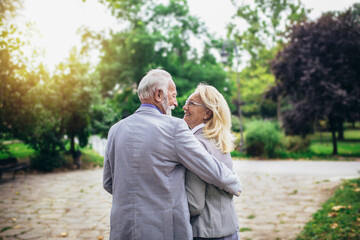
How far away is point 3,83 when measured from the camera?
27.9 feet

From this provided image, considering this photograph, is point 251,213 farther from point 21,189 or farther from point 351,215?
point 21,189

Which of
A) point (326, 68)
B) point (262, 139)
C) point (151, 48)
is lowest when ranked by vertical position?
point (262, 139)

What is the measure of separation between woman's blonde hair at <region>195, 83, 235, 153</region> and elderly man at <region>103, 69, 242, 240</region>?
240 mm

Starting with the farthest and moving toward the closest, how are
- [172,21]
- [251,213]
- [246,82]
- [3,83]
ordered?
[172,21] < [246,82] < [3,83] < [251,213]

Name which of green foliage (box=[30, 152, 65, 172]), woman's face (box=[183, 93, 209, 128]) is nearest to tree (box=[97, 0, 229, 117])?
green foliage (box=[30, 152, 65, 172])

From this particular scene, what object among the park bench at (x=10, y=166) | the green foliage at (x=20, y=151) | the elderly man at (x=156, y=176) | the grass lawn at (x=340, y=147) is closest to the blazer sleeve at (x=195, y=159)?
the elderly man at (x=156, y=176)

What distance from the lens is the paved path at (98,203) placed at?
545 cm

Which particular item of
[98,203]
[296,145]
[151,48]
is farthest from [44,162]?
[151,48]

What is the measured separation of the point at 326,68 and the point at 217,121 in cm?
1572

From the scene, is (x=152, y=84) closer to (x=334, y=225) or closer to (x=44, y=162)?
(x=334, y=225)

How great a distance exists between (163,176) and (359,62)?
683 inches

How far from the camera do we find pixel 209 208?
213 cm

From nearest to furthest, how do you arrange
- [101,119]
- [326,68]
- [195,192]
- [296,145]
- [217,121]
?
[195,192], [217,121], [101,119], [326,68], [296,145]

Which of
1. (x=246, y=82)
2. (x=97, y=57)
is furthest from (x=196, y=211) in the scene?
(x=97, y=57)
